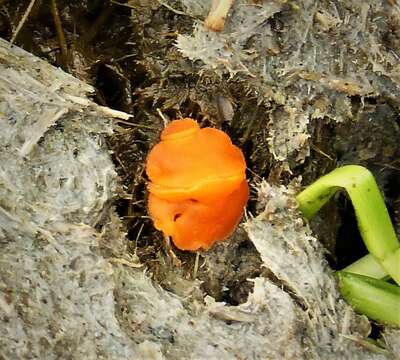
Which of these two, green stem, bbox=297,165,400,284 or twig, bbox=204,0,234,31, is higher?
twig, bbox=204,0,234,31

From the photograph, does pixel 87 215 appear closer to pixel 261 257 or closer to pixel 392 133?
pixel 261 257

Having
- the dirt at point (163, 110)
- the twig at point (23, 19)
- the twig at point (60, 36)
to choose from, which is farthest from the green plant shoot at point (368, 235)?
the twig at point (23, 19)

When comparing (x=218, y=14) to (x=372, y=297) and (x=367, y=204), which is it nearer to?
(x=367, y=204)

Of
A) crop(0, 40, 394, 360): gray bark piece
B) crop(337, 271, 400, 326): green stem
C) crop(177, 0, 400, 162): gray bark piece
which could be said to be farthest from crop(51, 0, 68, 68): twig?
crop(337, 271, 400, 326): green stem

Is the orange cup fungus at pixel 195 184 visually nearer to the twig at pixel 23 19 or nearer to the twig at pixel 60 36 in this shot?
the twig at pixel 60 36

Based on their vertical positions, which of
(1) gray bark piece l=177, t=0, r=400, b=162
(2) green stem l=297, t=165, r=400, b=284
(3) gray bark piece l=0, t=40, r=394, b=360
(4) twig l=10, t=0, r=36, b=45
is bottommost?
(3) gray bark piece l=0, t=40, r=394, b=360

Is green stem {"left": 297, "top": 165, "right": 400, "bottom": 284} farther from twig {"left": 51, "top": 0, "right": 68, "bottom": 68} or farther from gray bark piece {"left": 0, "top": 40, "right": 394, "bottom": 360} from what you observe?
twig {"left": 51, "top": 0, "right": 68, "bottom": 68}

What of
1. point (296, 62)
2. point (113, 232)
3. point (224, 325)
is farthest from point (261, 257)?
point (296, 62)

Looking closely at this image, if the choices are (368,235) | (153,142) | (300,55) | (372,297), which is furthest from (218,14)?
(372,297)
